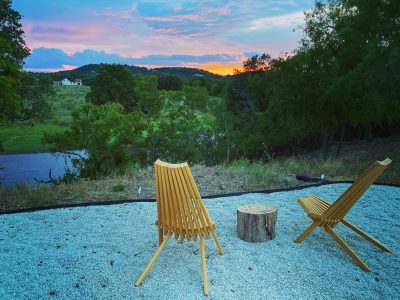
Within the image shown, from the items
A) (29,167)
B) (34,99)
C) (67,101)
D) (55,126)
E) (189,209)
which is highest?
Answer: (34,99)

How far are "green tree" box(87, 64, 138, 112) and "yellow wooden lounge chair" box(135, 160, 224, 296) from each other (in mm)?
22344

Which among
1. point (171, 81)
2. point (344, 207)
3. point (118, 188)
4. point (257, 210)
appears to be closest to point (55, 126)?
point (171, 81)

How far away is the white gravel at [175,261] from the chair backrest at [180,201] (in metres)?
0.51

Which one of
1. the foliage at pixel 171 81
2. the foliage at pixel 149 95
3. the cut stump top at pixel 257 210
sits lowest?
the cut stump top at pixel 257 210

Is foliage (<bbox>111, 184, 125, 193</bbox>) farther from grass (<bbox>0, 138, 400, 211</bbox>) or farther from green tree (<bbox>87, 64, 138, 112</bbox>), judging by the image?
green tree (<bbox>87, 64, 138, 112</bbox>)

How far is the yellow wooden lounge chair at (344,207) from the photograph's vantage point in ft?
12.2

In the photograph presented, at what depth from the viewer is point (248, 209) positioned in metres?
4.59

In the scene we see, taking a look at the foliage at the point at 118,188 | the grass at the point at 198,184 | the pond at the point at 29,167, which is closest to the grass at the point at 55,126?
the pond at the point at 29,167

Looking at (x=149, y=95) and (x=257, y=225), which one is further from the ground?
(x=149, y=95)

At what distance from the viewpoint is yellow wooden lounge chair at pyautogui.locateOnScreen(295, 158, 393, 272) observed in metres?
3.71

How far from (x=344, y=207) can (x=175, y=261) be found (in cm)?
196

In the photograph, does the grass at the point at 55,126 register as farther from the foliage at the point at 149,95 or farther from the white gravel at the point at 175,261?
the white gravel at the point at 175,261

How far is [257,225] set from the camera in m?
4.38

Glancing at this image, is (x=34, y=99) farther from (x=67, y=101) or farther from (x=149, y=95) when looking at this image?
(x=67, y=101)
